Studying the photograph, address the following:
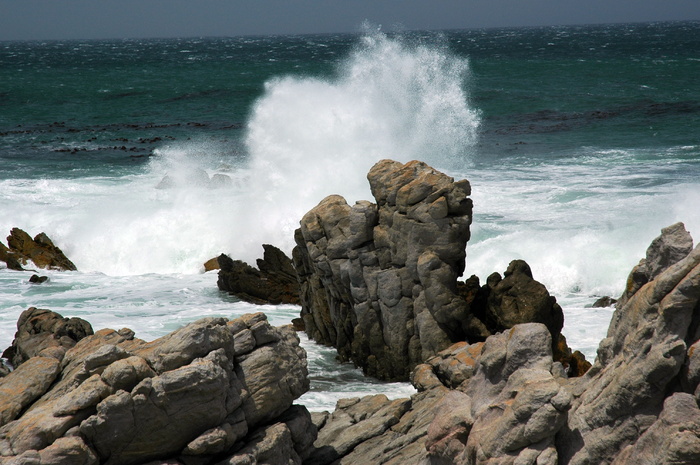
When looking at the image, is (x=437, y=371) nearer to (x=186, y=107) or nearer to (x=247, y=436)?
(x=247, y=436)

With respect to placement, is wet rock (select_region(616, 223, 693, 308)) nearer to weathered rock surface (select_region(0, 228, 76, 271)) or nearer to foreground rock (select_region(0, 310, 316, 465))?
foreground rock (select_region(0, 310, 316, 465))

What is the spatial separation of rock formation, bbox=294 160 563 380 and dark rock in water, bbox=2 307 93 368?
16.2 feet

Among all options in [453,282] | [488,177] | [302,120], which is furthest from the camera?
[302,120]

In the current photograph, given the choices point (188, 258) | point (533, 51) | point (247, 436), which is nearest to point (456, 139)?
point (188, 258)

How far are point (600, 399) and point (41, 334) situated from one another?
11.3m

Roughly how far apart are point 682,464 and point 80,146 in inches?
1762

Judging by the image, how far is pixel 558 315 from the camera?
15.5 meters

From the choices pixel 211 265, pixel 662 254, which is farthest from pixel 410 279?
pixel 211 265

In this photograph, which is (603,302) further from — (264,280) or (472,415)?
(472,415)

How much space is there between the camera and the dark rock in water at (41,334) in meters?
15.4

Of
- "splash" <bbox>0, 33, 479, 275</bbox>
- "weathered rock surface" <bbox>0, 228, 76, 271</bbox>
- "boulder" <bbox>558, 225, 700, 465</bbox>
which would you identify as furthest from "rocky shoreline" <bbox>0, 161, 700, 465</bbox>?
"splash" <bbox>0, 33, 479, 275</bbox>

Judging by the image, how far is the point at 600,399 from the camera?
26.8ft

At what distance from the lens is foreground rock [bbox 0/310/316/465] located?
340 inches

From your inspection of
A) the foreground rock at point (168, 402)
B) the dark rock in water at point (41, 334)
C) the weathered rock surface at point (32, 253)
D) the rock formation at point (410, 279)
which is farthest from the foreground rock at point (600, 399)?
the weathered rock surface at point (32, 253)
